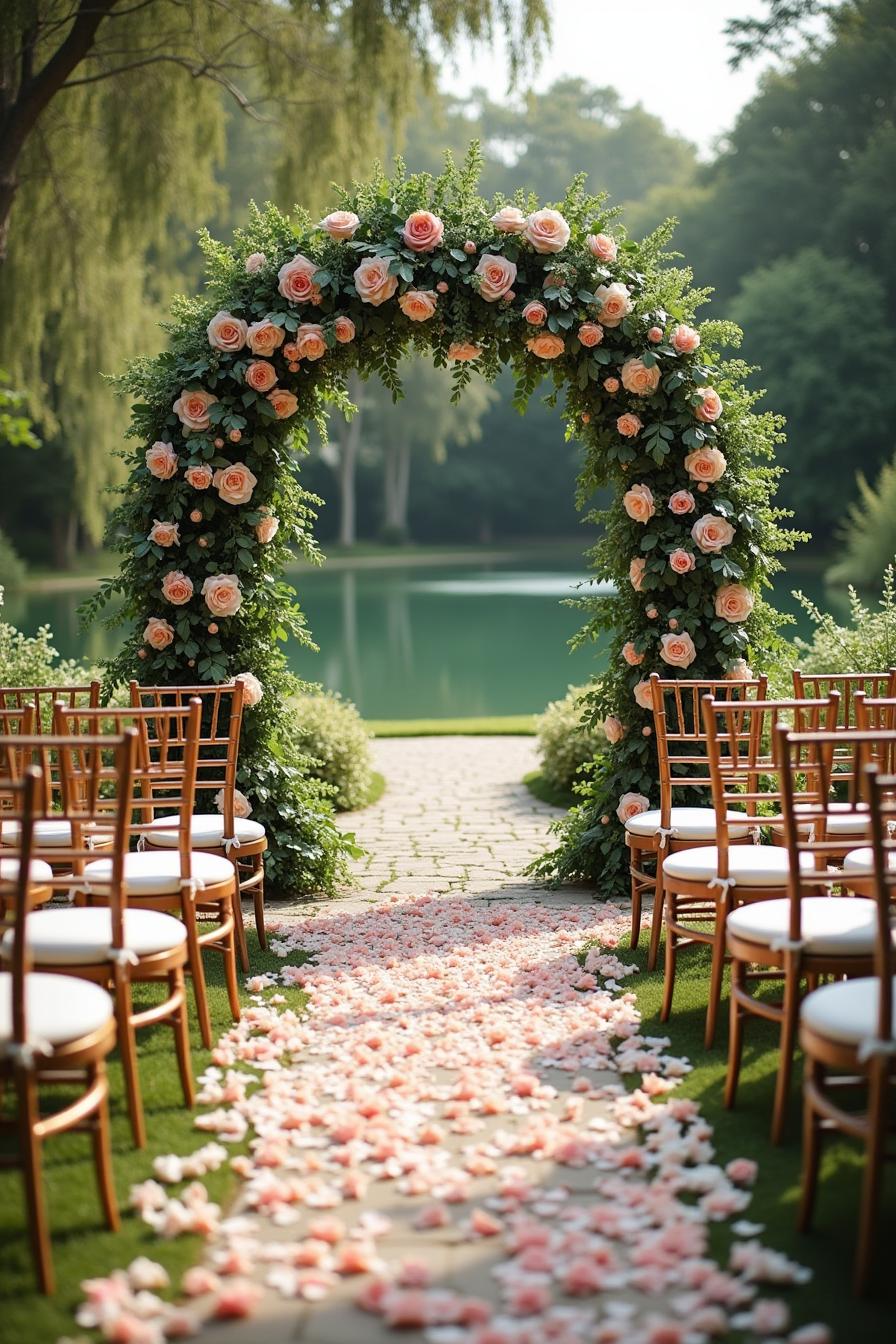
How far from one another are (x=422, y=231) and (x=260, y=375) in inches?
39.8

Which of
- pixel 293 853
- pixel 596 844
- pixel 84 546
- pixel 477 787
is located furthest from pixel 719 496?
pixel 84 546

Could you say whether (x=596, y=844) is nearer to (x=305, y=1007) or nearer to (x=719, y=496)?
(x=719, y=496)

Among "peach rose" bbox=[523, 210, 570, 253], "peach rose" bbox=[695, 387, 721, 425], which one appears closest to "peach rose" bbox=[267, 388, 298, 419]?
"peach rose" bbox=[523, 210, 570, 253]

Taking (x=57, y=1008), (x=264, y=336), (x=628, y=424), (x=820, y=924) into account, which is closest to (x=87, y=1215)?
(x=57, y=1008)

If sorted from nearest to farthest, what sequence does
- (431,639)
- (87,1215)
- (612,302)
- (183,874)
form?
(87,1215) < (183,874) < (612,302) < (431,639)

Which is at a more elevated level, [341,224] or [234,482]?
[341,224]

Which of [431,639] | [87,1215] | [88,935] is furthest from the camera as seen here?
[431,639]

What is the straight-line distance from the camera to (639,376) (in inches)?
234

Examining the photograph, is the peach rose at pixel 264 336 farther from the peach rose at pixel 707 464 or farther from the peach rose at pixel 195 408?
the peach rose at pixel 707 464

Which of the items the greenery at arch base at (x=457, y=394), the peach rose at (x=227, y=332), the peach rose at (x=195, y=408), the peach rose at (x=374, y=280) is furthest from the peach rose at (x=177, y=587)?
the peach rose at (x=374, y=280)

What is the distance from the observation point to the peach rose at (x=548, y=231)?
5867 millimetres

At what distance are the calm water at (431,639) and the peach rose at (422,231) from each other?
5.73 meters

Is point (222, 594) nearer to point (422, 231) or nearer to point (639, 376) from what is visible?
point (422, 231)

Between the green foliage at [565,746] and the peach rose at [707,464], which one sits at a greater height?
the peach rose at [707,464]
